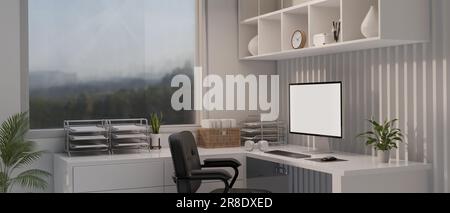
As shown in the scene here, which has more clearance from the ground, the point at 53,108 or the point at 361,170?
the point at 53,108

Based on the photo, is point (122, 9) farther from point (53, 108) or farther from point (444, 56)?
point (444, 56)

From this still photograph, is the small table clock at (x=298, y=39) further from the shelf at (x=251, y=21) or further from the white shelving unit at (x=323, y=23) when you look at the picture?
the shelf at (x=251, y=21)

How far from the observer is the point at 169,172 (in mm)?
4172

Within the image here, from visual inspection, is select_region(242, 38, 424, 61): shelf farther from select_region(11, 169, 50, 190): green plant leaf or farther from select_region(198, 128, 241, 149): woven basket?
select_region(11, 169, 50, 190): green plant leaf

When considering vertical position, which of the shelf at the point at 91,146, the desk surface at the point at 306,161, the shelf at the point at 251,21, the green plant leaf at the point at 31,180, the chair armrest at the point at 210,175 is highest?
the shelf at the point at 251,21

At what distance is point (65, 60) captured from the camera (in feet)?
15.1

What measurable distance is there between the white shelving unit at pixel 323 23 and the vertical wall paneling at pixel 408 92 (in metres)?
0.09

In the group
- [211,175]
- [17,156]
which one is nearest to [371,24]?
[211,175]

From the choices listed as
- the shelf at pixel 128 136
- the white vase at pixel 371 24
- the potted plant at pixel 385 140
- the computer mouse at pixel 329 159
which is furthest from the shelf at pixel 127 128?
the white vase at pixel 371 24

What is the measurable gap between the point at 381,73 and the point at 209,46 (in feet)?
5.35

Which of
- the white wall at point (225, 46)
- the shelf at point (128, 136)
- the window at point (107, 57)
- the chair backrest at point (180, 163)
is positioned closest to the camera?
the chair backrest at point (180, 163)

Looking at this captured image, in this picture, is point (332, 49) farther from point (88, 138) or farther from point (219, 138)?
point (88, 138)

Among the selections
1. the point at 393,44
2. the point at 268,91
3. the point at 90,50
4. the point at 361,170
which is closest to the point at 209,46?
the point at 268,91

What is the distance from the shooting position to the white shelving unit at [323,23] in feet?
11.7
